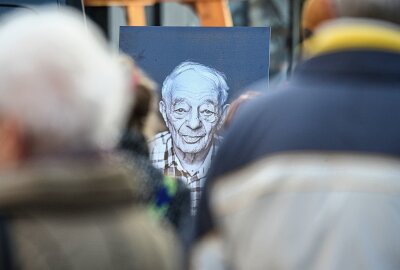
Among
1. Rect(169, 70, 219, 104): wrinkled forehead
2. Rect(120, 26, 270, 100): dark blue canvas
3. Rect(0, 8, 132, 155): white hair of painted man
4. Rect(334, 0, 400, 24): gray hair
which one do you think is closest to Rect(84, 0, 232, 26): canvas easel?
Rect(120, 26, 270, 100): dark blue canvas

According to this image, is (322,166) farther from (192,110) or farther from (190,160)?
(192,110)

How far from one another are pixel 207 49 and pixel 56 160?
3952 mm

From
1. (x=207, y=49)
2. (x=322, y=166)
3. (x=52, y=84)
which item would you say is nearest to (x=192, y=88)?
(x=207, y=49)

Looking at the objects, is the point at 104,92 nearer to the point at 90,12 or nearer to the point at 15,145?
the point at 15,145

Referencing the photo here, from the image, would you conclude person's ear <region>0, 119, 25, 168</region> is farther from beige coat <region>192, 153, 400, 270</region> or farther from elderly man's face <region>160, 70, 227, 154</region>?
elderly man's face <region>160, 70, 227, 154</region>

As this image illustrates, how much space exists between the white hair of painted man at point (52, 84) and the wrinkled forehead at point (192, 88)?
375cm

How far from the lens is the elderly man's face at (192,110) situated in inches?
247

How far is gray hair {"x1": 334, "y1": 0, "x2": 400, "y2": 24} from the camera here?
3.03 meters

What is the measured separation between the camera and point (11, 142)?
2523 mm

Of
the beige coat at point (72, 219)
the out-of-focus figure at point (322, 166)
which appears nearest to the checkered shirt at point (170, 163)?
the out-of-focus figure at point (322, 166)

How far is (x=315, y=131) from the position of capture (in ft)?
9.57

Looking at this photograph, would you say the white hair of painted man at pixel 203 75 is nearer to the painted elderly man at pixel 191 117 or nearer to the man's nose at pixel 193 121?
the painted elderly man at pixel 191 117

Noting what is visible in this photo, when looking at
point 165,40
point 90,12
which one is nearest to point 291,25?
point 90,12

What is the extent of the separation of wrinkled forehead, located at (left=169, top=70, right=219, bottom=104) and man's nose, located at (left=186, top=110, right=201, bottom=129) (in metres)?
0.07
